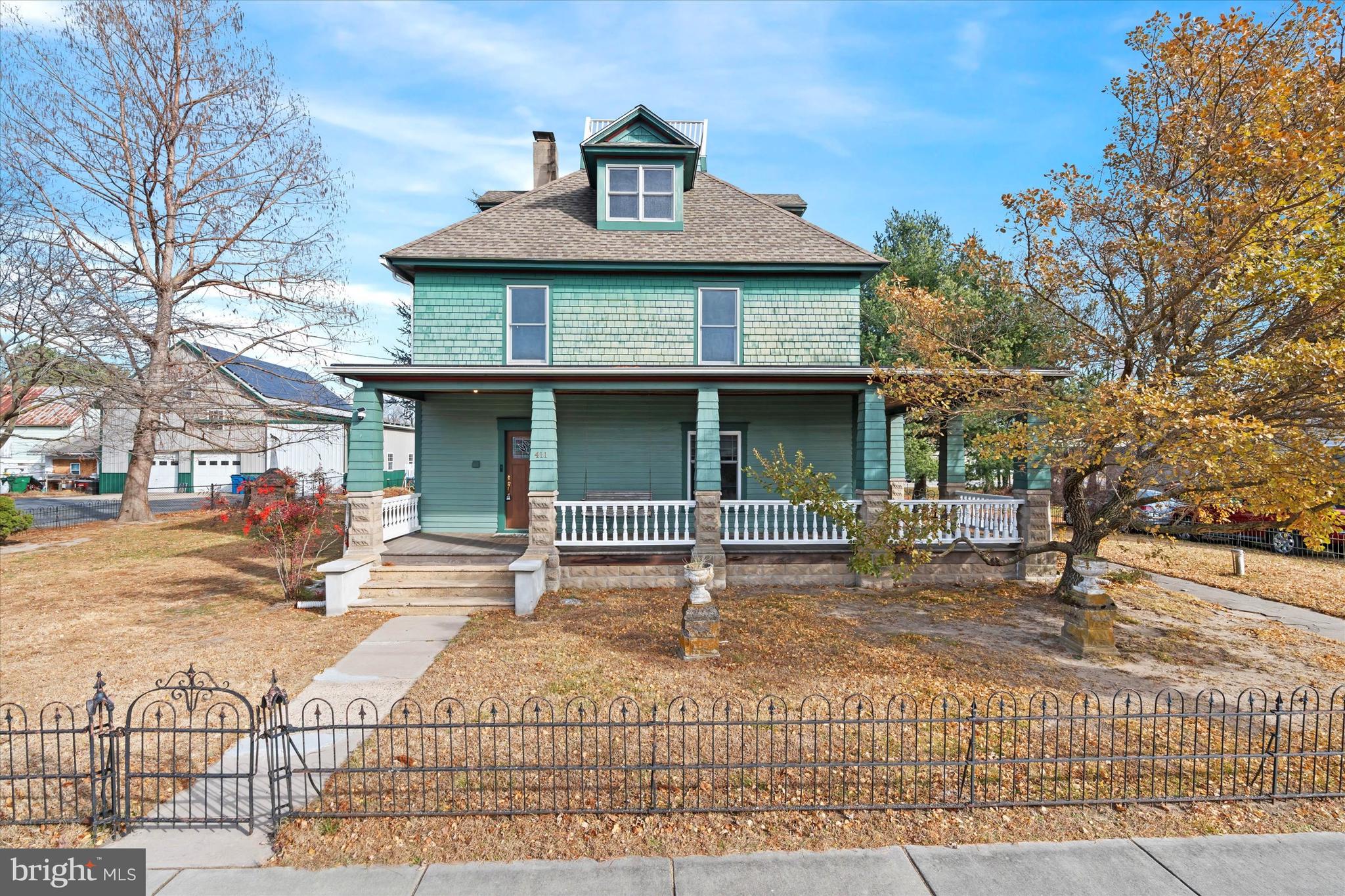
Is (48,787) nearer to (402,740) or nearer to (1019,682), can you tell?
(402,740)

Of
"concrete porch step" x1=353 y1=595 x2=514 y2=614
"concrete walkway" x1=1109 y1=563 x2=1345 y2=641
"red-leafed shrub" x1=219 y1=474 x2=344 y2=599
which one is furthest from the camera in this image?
"red-leafed shrub" x1=219 y1=474 x2=344 y2=599

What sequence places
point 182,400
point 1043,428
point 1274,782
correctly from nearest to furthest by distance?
1. point 1274,782
2. point 1043,428
3. point 182,400

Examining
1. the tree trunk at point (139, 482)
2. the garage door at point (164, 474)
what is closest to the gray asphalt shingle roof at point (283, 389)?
the garage door at point (164, 474)

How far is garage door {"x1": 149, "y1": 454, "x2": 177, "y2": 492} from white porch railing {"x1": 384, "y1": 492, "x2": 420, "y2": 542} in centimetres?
3079

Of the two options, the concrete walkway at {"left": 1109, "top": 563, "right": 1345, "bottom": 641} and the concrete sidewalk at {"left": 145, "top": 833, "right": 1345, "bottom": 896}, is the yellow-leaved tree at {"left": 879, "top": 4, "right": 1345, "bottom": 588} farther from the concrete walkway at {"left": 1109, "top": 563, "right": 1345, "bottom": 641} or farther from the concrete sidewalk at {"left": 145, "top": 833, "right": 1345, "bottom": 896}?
the concrete sidewalk at {"left": 145, "top": 833, "right": 1345, "bottom": 896}

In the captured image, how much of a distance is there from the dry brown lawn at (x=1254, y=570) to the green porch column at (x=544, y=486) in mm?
11086

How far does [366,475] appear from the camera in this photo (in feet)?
38.1

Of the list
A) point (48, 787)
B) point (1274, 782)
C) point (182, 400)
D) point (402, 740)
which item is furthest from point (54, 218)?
point (1274, 782)

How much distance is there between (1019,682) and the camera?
7133 mm

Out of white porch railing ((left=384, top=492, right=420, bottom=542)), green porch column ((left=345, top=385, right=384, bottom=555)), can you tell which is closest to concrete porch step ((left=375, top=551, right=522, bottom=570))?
green porch column ((left=345, top=385, right=384, bottom=555))

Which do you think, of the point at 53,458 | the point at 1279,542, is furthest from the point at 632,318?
the point at 53,458

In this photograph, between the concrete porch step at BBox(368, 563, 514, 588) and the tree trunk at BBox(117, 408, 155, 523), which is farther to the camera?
the tree trunk at BBox(117, 408, 155, 523)

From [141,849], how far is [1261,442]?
11.9 metres

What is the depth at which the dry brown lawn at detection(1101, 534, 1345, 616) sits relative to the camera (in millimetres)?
11359
